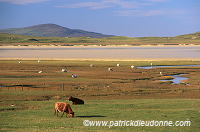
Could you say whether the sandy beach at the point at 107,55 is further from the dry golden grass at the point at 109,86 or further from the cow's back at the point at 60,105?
the cow's back at the point at 60,105

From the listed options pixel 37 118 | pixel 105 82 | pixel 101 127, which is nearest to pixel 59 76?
pixel 105 82

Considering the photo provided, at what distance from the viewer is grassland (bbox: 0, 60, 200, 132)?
2183cm

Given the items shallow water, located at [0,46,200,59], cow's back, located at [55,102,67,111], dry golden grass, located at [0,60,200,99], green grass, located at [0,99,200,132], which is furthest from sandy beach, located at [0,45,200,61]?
cow's back, located at [55,102,67,111]

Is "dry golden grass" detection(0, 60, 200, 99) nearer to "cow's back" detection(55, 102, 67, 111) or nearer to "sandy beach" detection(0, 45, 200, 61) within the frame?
"cow's back" detection(55, 102, 67, 111)

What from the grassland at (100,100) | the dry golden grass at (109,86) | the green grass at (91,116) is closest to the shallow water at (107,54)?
the grassland at (100,100)

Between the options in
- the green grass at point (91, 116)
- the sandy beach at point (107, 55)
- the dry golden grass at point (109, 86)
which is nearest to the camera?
the green grass at point (91, 116)

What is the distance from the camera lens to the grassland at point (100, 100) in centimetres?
2183

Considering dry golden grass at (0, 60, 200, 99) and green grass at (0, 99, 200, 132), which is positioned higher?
green grass at (0, 99, 200, 132)

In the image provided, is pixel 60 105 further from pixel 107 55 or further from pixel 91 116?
pixel 107 55

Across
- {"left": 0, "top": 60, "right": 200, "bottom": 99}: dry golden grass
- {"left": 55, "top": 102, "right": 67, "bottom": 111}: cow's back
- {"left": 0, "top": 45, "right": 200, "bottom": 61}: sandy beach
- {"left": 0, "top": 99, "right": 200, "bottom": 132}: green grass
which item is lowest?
{"left": 0, "top": 60, "right": 200, "bottom": 99}: dry golden grass

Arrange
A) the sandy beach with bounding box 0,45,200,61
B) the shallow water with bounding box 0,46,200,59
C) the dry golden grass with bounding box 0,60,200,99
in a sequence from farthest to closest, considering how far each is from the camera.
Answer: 1. the shallow water with bounding box 0,46,200,59
2. the sandy beach with bounding box 0,45,200,61
3. the dry golden grass with bounding box 0,60,200,99

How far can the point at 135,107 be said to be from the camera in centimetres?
2958

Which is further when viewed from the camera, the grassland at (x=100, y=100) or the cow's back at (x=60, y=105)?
the cow's back at (x=60, y=105)

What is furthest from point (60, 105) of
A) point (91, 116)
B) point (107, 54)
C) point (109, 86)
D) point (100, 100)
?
point (107, 54)
